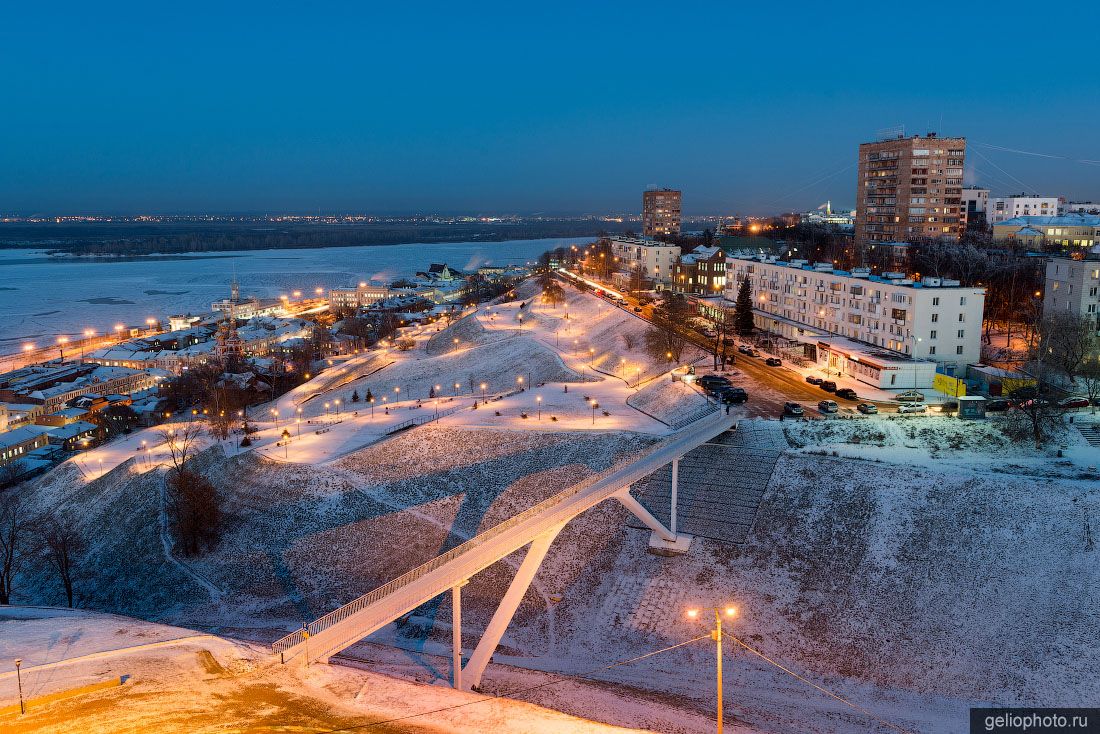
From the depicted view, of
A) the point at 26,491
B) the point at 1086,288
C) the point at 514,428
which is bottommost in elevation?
the point at 26,491

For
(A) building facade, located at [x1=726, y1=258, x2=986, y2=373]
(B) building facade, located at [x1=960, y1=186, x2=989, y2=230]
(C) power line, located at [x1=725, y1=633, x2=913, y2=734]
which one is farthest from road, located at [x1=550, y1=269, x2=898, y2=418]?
(B) building facade, located at [x1=960, y1=186, x2=989, y2=230]

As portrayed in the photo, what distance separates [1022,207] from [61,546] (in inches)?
4047

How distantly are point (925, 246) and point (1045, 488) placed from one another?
4902 centimetres

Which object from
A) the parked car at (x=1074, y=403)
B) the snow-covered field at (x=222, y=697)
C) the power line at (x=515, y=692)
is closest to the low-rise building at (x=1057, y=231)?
the parked car at (x=1074, y=403)

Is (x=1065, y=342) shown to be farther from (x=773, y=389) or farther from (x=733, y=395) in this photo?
(x=733, y=395)

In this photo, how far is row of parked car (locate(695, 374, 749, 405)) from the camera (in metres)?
33.4

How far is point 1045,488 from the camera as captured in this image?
81.5 ft

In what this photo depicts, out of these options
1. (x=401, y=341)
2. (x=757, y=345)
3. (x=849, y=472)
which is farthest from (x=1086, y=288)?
(x=401, y=341)

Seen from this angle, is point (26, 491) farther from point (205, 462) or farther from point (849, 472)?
point (849, 472)

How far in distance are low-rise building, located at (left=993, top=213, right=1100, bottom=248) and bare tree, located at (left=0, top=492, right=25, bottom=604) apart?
77.2 meters

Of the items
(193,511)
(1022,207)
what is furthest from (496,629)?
(1022,207)

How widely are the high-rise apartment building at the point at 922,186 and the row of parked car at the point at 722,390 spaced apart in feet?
159

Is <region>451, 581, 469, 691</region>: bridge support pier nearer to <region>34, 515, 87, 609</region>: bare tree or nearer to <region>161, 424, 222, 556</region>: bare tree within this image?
<region>161, 424, 222, 556</region>: bare tree

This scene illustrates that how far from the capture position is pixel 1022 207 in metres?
91.9
